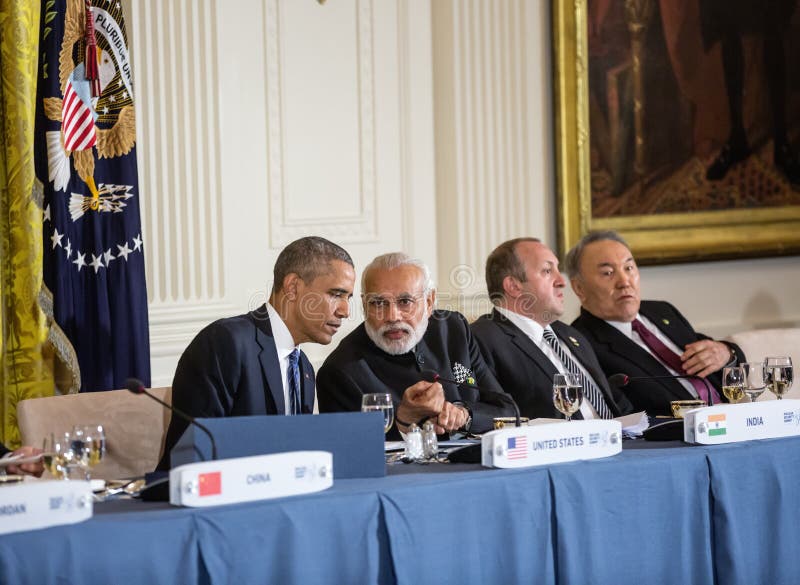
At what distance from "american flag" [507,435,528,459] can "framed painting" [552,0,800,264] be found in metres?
3.58

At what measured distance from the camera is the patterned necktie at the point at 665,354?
17.4ft

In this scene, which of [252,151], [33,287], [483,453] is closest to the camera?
[483,453]

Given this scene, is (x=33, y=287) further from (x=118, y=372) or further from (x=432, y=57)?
(x=432, y=57)

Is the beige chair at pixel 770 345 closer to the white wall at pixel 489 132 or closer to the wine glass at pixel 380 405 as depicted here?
the white wall at pixel 489 132

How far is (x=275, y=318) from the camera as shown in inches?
160

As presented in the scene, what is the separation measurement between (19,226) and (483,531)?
243cm

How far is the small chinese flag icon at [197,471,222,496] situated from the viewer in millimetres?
2764

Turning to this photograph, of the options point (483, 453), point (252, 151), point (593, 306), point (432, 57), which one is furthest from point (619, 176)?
point (483, 453)

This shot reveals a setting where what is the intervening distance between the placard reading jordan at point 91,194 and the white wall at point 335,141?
540 mm

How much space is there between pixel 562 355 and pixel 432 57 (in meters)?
2.11

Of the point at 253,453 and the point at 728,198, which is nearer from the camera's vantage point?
the point at 253,453

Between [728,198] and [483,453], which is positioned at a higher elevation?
[728,198]

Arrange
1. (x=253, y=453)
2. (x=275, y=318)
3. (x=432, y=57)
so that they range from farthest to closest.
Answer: (x=432, y=57), (x=275, y=318), (x=253, y=453)

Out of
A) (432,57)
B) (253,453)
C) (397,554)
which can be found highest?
(432,57)
